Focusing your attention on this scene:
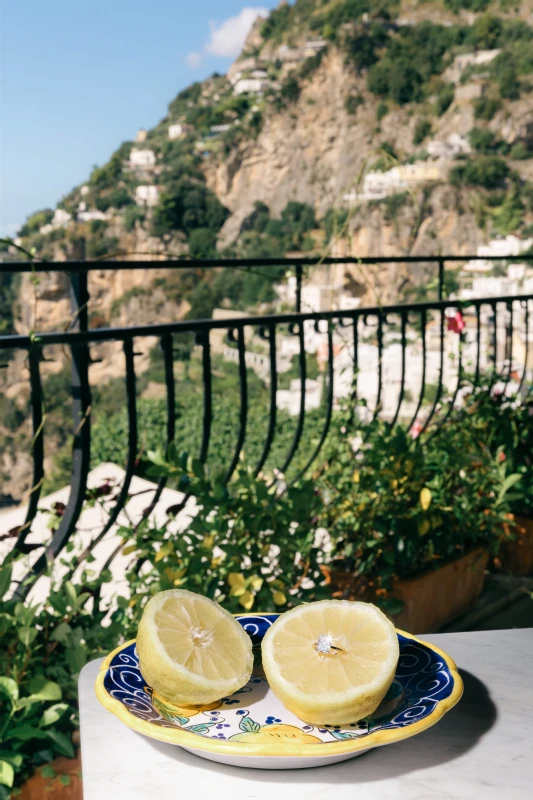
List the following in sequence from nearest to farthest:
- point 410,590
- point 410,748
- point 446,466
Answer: point 410,748 < point 410,590 < point 446,466

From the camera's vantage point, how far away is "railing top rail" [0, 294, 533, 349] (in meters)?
1.39

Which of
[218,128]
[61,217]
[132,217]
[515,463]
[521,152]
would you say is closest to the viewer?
[515,463]

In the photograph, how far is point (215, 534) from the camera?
5.00 ft

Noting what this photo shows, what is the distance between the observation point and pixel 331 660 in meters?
0.65

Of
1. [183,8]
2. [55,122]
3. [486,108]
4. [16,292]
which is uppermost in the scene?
[183,8]

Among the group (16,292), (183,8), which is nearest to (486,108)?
(16,292)

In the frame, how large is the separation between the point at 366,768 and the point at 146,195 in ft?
203

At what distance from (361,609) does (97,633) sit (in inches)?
33.3

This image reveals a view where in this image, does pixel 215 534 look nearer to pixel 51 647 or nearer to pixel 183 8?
pixel 51 647

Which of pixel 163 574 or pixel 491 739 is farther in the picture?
pixel 163 574

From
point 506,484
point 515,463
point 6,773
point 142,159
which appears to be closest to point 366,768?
point 6,773

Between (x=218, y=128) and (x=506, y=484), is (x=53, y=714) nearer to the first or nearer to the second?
(x=506, y=484)

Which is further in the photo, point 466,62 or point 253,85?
point 253,85

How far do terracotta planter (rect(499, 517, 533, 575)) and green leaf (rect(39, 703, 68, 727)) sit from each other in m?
1.71
